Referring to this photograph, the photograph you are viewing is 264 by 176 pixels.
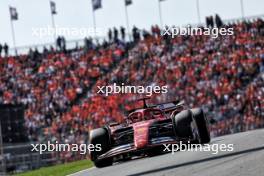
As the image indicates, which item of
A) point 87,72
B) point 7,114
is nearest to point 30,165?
point 7,114

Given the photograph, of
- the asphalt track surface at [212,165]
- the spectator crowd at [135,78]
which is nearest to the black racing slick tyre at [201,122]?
the asphalt track surface at [212,165]

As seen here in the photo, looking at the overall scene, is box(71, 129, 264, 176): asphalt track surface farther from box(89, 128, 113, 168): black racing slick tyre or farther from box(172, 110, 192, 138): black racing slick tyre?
box(89, 128, 113, 168): black racing slick tyre

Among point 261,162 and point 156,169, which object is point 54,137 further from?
point 261,162

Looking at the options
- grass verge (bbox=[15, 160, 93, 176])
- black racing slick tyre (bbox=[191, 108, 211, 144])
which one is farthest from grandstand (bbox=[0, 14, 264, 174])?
black racing slick tyre (bbox=[191, 108, 211, 144])

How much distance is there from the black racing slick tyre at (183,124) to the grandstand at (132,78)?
39.7ft

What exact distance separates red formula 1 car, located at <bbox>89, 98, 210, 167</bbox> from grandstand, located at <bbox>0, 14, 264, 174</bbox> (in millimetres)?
10729

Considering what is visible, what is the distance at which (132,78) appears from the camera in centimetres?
3575

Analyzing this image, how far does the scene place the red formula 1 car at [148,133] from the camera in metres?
16.4

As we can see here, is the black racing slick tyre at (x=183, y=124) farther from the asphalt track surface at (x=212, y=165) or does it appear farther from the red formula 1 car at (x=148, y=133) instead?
the asphalt track surface at (x=212, y=165)

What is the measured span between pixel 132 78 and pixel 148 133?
19.3 m

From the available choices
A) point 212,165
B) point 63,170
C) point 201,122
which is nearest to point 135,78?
point 63,170

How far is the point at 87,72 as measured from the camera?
1513 inches

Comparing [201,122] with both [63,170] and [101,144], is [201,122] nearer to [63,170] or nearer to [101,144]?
[101,144]

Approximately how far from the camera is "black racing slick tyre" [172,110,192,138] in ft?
53.2
